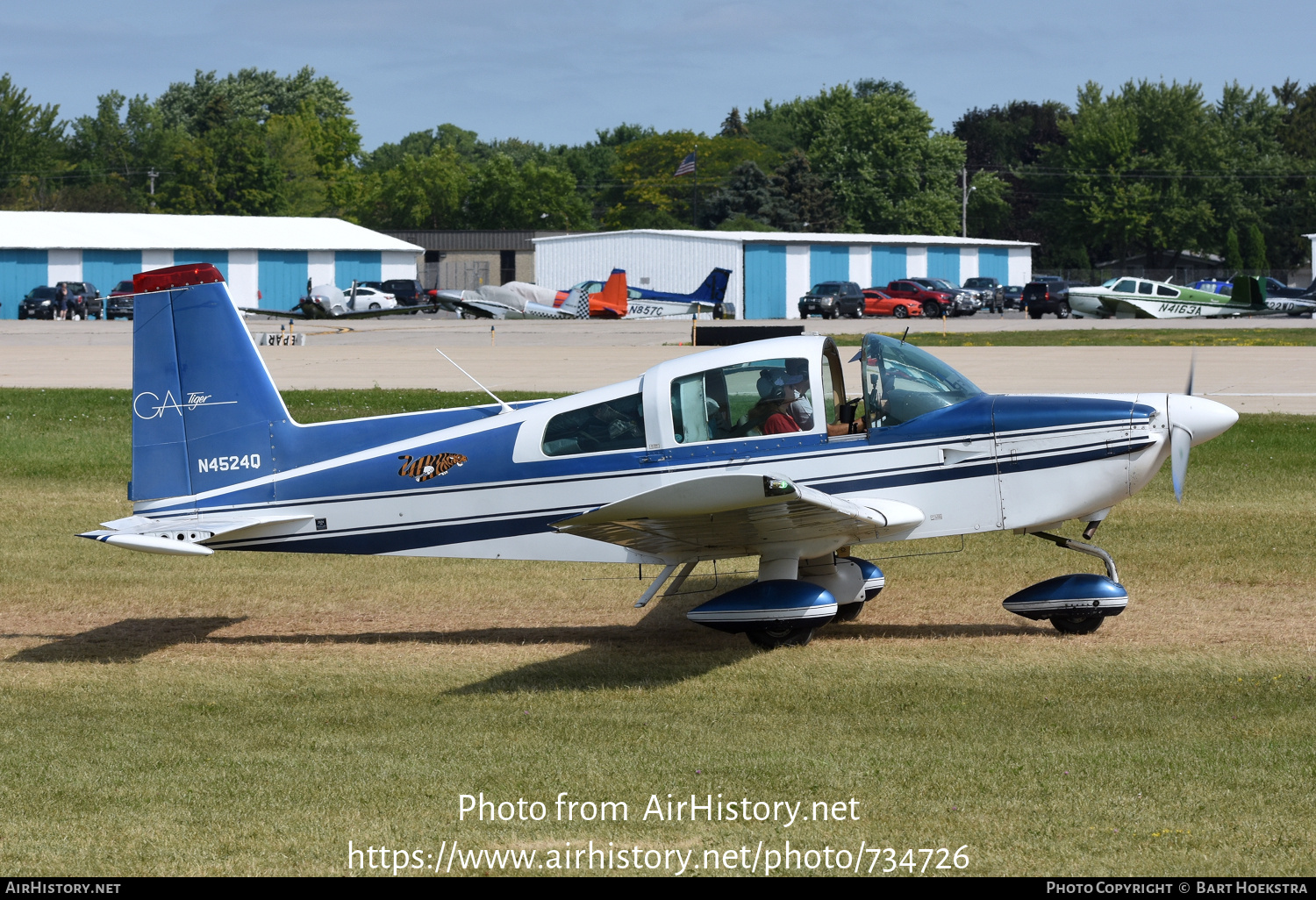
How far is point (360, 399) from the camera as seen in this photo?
2334cm

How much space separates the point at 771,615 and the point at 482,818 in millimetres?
3306

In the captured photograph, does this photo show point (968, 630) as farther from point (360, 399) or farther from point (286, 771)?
point (360, 399)

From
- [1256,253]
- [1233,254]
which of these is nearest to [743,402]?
[1233,254]

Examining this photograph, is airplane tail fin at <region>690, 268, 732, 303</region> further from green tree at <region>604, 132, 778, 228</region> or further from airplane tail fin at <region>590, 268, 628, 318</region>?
green tree at <region>604, 132, 778, 228</region>

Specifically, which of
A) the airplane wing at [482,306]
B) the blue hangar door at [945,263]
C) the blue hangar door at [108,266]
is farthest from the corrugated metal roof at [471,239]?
the airplane wing at [482,306]

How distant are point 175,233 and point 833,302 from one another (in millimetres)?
37099

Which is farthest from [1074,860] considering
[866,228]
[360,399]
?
[866,228]

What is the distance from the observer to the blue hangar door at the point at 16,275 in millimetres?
66875

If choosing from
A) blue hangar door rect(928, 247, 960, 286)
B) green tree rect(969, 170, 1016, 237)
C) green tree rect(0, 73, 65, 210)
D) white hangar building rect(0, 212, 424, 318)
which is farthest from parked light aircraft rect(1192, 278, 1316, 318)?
green tree rect(0, 73, 65, 210)

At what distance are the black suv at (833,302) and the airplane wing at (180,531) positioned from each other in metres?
53.5

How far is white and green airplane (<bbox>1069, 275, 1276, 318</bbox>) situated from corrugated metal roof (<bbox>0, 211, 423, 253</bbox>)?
136 ft

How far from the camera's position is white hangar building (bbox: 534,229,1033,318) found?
69.4 metres

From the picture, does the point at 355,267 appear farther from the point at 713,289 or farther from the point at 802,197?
the point at 802,197

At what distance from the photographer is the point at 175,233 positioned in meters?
72.7
